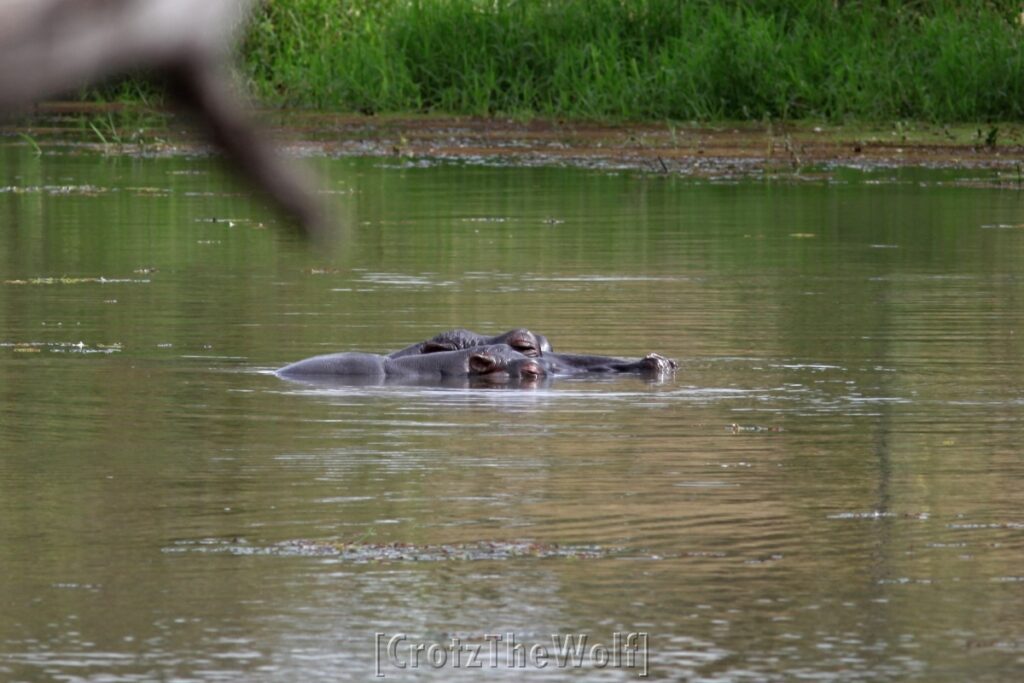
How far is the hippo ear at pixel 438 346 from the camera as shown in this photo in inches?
359

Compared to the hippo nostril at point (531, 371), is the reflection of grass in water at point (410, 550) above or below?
below

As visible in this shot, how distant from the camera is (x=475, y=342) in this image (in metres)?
9.20

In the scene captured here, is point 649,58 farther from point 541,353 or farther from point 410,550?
point 410,550

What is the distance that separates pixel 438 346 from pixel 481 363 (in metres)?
0.21

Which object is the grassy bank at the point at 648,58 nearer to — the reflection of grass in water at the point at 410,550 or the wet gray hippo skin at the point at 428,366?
the wet gray hippo skin at the point at 428,366

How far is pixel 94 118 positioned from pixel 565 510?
882 inches

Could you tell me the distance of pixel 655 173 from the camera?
21094 millimetres

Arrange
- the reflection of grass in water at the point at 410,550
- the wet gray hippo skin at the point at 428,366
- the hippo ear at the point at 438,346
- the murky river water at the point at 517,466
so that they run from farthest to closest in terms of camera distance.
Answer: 1. the hippo ear at the point at 438,346
2. the wet gray hippo skin at the point at 428,366
3. the reflection of grass in water at the point at 410,550
4. the murky river water at the point at 517,466

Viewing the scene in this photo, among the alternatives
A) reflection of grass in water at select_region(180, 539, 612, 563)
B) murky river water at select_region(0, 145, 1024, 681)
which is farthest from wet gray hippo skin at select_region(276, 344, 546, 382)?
reflection of grass in water at select_region(180, 539, 612, 563)

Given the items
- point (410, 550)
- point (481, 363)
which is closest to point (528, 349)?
point (481, 363)

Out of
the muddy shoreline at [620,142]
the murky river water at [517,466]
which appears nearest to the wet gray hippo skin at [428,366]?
the murky river water at [517,466]

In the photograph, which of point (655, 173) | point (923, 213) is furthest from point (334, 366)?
point (655, 173)

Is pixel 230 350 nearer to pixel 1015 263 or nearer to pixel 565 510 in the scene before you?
pixel 565 510

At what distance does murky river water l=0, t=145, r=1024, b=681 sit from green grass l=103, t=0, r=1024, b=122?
9.46 metres
